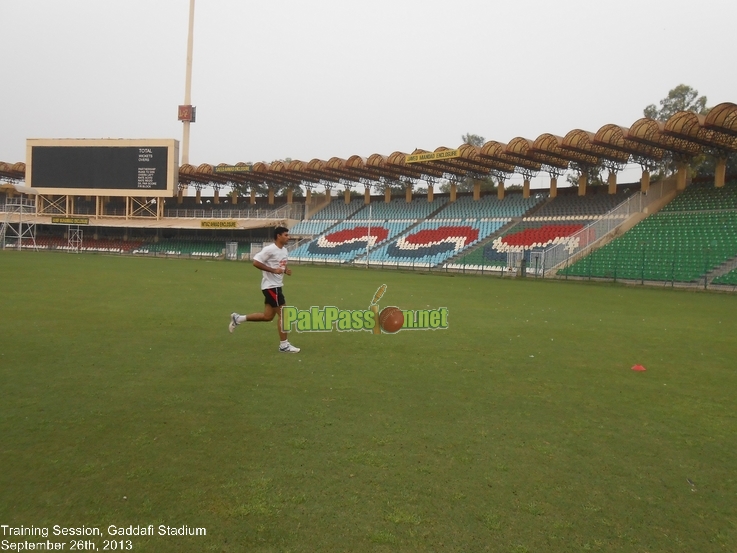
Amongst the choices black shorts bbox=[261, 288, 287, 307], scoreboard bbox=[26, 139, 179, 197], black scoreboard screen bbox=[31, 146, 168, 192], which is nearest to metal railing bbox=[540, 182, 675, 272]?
black shorts bbox=[261, 288, 287, 307]

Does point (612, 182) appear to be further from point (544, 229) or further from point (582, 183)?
point (544, 229)

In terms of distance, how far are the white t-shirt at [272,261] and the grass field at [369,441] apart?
1038 millimetres

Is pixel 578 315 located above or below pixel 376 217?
below

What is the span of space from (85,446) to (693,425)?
17.3 ft

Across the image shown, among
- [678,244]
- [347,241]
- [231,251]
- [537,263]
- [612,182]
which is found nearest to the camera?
A: [678,244]

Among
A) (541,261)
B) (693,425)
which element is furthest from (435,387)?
(541,261)

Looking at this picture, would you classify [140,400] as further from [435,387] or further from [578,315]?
[578,315]

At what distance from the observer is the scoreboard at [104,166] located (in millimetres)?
53219

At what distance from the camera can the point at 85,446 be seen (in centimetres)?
425

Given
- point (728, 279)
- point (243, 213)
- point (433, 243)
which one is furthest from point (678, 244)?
point (243, 213)

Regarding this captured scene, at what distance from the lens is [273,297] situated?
8078mm

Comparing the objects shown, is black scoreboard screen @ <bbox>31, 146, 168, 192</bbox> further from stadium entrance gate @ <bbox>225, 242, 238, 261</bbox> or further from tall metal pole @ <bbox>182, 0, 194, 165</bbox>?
tall metal pole @ <bbox>182, 0, 194, 165</bbox>

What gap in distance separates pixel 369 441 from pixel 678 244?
1158 inches

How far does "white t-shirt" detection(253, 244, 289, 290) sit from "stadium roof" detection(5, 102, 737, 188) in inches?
1075
